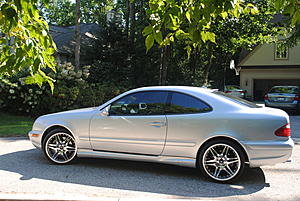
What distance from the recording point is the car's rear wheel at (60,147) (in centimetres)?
545

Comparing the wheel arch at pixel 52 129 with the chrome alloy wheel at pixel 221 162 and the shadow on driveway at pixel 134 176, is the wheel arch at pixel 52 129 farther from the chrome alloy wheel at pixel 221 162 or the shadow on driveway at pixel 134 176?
the chrome alloy wheel at pixel 221 162

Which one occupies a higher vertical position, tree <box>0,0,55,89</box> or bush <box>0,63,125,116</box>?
tree <box>0,0,55,89</box>

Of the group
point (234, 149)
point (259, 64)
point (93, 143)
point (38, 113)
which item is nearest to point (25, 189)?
point (93, 143)

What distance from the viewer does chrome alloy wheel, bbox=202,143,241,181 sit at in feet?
15.0

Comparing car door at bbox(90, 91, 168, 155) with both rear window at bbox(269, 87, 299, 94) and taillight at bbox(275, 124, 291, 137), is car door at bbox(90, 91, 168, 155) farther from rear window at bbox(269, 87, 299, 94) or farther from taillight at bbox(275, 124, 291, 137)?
rear window at bbox(269, 87, 299, 94)

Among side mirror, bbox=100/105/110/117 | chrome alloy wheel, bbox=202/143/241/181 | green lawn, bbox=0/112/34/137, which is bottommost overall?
green lawn, bbox=0/112/34/137

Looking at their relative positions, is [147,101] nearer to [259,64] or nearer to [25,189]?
[25,189]

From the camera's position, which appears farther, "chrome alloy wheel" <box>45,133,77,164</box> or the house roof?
the house roof

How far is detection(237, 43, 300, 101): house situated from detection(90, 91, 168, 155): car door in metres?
25.5

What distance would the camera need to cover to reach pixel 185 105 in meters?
4.96

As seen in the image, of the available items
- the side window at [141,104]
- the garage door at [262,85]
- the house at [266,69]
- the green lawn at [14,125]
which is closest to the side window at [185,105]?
the side window at [141,104]

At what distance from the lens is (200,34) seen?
316 centimetres

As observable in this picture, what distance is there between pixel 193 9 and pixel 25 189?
3486 millimetres

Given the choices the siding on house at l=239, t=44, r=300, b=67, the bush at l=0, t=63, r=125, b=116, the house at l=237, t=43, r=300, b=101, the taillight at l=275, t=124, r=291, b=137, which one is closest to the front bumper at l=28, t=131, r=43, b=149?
the taillight at l=275, t=124, r=291, b=137
